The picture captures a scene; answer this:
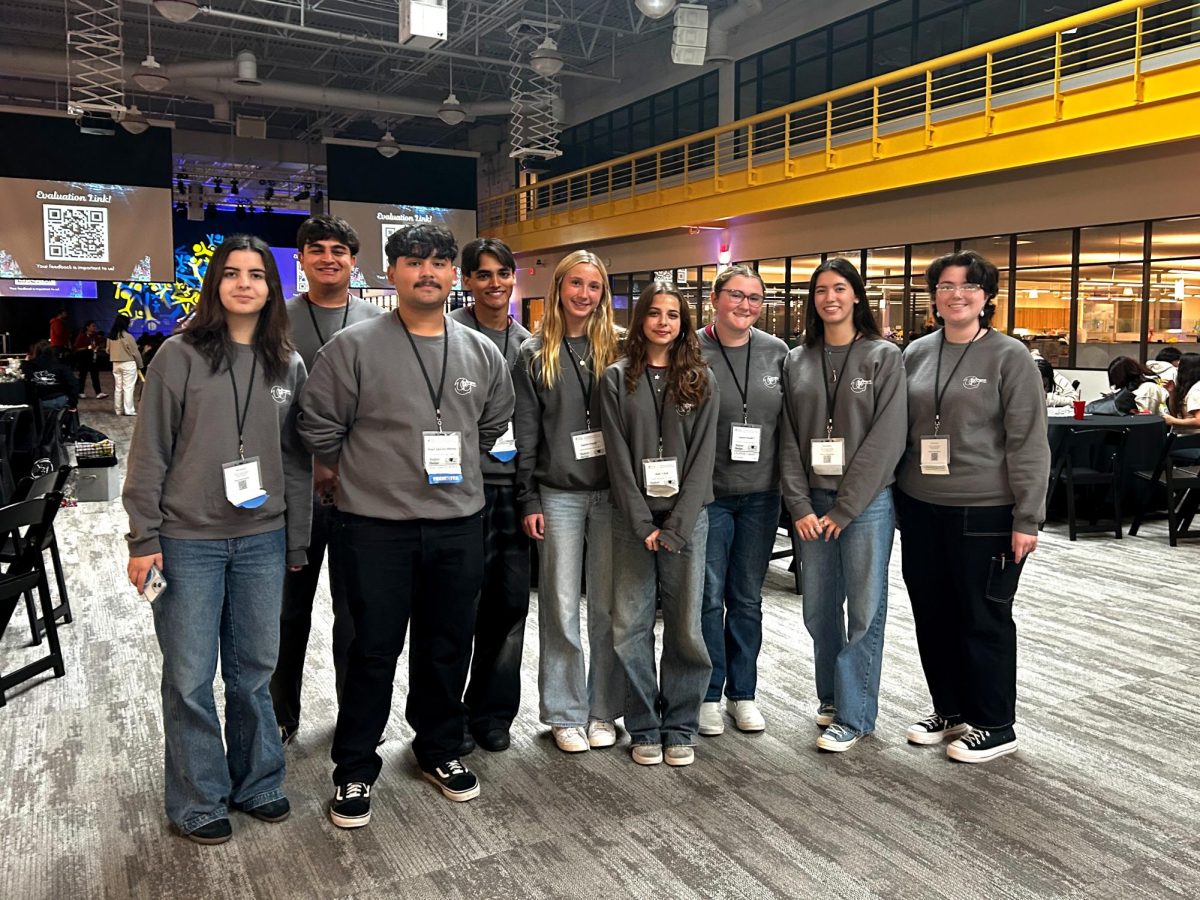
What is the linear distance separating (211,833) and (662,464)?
157 cm

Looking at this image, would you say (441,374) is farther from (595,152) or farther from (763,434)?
(595,152)

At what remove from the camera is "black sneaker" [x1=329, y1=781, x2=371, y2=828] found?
101 inches

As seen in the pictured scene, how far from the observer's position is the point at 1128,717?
339 cm

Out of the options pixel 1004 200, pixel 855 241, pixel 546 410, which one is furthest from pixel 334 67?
pixel 546 410

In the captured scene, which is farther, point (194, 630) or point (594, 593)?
point (594, 593)

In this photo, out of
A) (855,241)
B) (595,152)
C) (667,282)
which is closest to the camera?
(667,282)

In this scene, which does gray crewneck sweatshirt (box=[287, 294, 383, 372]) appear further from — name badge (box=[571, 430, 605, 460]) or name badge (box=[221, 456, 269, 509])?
name badge (box=[571, 430, 605, 460])

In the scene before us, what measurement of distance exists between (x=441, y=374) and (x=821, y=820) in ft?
5.28

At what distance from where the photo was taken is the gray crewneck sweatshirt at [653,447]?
2826 millimetres

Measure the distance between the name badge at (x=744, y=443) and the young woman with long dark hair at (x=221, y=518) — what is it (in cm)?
131

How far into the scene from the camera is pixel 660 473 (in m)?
2.84

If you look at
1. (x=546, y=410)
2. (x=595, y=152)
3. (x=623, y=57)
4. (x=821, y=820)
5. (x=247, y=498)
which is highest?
(x=623, y=57)

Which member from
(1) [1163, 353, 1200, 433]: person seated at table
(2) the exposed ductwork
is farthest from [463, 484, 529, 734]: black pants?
(2) the exposed ductwork

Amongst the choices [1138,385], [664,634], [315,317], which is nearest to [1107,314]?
[1138,385]
